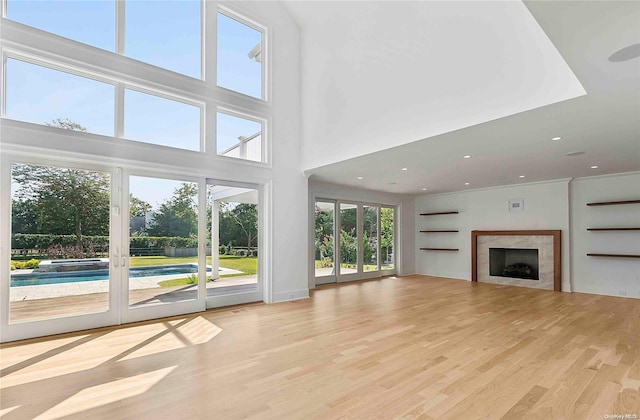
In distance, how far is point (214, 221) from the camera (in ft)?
17.9

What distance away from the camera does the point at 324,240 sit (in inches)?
317

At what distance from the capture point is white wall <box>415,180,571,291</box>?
731 centimetres

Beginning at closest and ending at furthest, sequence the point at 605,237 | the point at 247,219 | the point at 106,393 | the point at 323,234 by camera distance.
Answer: the point at 106,393 < the point at 247,219 < the point at 605,237 < the point at 323,234

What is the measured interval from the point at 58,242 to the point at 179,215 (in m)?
1.51

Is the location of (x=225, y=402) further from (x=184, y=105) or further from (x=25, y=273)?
(x=184, y=105)

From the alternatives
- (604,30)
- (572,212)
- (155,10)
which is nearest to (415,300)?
(572,212)

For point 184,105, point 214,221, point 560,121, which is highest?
point 184,105

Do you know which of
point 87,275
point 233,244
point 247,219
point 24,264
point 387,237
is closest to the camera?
point 24,264

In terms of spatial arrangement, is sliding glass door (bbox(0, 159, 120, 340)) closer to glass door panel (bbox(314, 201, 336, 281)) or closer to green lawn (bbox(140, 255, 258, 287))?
green lawn (bbox(140, 255, 258, 287))

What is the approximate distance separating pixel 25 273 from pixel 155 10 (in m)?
4.11

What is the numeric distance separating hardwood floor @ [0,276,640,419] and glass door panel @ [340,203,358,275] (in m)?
3.27

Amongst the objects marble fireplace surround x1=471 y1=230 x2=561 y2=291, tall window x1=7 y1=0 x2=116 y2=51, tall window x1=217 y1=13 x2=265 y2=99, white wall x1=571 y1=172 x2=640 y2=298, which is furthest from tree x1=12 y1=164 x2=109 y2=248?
white wall x1=571 y1=172 x2=640 y2=298

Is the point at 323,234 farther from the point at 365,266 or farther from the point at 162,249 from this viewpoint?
the point at 162,249

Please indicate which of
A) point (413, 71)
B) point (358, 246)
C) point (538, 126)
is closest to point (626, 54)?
point (538, 126)
